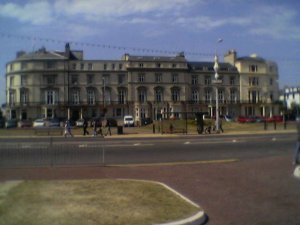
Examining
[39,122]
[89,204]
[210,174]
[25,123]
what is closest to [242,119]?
[39,122]

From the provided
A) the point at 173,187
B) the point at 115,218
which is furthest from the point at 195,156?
the point at 115,218

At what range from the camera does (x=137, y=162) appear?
1653 cm

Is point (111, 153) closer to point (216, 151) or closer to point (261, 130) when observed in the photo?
point (216, 151)

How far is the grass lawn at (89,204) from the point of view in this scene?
22.9 ft

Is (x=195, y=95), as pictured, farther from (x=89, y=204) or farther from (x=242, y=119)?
(x=89, y=204)

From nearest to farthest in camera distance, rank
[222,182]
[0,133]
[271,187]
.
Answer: [271,187], [222,182], [0,133]

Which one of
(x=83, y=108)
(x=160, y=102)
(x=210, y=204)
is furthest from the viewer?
(x=160, y=102)

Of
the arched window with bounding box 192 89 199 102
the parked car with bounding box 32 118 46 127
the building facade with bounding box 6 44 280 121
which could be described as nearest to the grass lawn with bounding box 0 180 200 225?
the parked car with bounding box 32 118 46 127

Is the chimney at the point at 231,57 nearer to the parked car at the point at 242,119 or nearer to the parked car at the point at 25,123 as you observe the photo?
the parked car at the point at 242,119

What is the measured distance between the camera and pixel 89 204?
8.01m

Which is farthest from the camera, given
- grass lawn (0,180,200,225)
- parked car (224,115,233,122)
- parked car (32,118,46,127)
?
parked car (224,115,233,122)

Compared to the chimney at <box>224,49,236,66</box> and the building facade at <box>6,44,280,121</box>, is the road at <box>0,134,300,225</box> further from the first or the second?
the building facade at <box>6,44,280,121</box>

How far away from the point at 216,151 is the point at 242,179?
8.86 metres

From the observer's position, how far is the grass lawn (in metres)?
6.96
